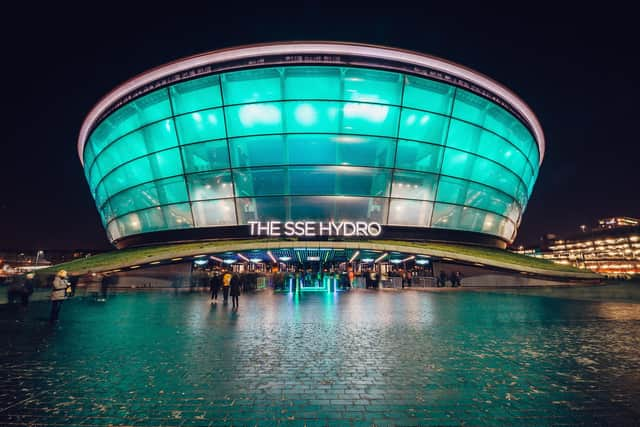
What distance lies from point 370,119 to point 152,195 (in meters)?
20.9

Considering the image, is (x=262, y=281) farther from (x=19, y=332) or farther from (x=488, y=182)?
(x=19, y=332)

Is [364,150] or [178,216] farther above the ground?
[364,150]

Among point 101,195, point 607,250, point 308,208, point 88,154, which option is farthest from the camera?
point 607,250

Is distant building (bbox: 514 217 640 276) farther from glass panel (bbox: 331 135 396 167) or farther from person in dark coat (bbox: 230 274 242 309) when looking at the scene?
person in dark coat (bbox: 230 274 242 309)

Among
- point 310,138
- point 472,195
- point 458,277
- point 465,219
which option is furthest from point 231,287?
point 472,195

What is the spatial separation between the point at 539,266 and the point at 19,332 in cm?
3574

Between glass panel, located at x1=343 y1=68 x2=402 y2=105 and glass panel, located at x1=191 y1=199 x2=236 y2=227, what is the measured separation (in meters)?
13.4

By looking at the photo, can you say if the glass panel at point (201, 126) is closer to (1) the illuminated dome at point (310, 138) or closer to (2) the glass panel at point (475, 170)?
(1) the illuminated dome at point (310, 138)

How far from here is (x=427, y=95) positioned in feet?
102

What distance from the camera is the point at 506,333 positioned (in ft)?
30.5

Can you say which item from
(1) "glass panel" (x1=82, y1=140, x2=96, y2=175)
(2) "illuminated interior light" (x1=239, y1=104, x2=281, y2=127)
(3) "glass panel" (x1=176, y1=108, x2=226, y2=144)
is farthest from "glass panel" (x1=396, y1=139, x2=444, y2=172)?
(1) "glass panel" (x1=82, y1=140, x2=96, y2=175)

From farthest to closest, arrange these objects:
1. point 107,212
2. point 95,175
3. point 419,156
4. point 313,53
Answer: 1. point 95,175
2. point 107,212
3. point 419,156
4. point 313,53

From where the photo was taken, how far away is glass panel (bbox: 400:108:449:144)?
30.7 m

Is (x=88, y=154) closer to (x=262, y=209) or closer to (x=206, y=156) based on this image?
(x=206, y=156)
